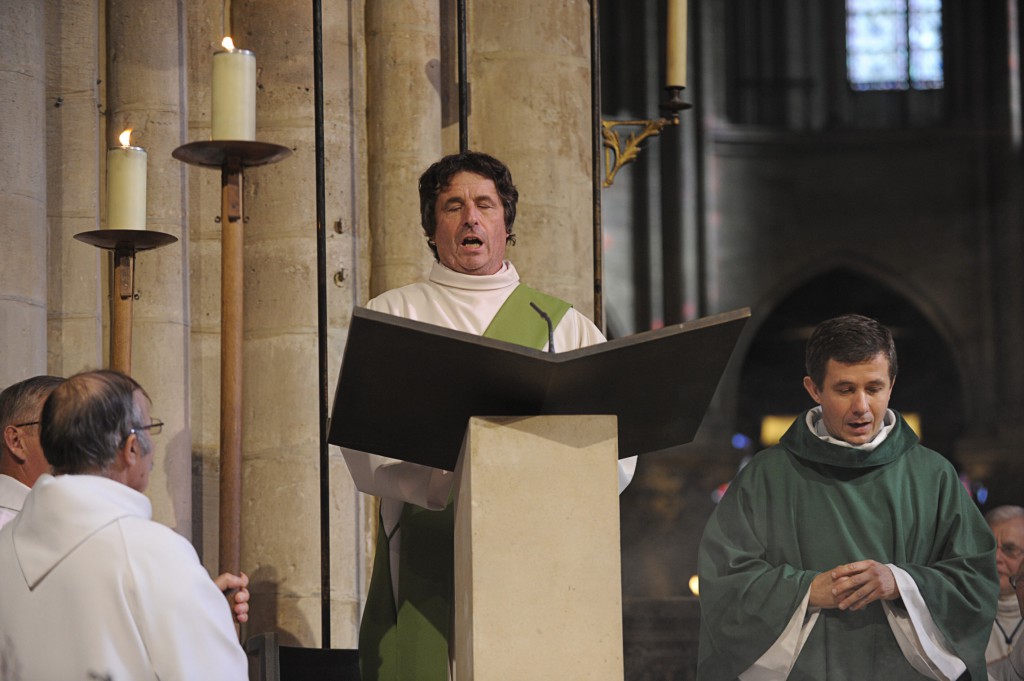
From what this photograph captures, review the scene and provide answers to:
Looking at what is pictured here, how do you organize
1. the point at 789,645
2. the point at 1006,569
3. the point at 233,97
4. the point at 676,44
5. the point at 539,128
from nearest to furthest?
the point at 233,97, the point at 789,645, the point at 676,44, the point at 539,128, the point at 1006,569

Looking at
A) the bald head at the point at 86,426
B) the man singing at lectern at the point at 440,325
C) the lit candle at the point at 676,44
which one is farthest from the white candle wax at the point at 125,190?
the lit candle at the point at 676,44

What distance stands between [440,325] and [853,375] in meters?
1.00

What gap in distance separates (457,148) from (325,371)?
129cm

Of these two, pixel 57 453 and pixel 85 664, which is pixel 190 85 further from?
pixel 85 664

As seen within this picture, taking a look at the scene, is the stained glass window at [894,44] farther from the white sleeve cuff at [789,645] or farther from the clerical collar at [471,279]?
the white sleeve cuff at [789,645]

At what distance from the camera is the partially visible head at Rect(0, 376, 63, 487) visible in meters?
3.59

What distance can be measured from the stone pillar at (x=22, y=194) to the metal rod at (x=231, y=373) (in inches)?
44.9

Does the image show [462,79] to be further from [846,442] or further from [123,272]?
[846,442]

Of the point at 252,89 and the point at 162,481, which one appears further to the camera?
the point at 162,481

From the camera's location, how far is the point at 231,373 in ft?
10.6

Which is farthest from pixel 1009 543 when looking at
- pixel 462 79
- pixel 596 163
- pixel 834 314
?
pixel 834 314

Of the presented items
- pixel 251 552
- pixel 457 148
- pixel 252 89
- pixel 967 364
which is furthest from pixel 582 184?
pixel 967 364

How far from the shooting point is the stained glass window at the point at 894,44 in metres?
19.2

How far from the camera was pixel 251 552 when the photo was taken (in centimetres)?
459
